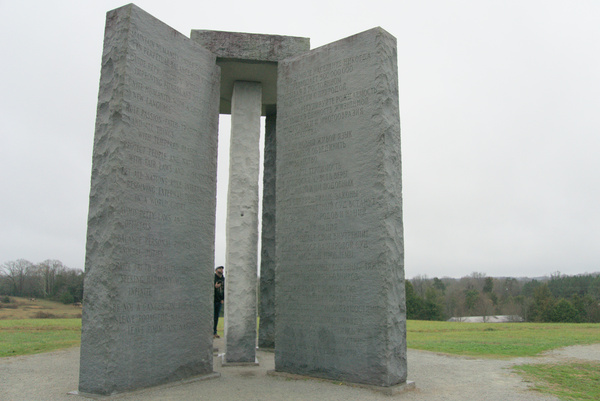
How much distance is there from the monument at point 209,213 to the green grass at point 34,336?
16.0 feet

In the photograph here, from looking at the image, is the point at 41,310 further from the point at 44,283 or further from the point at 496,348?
the point at 496,348

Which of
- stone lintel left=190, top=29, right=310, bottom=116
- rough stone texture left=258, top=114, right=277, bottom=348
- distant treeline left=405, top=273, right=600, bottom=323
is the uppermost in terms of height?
stone lintel left=190, top=29, right=310, bottom=116

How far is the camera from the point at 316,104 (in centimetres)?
715

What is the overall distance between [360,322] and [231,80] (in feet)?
18.0

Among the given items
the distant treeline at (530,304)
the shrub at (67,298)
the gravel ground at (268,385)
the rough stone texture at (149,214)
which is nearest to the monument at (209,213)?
the rough stone texture at (149,214)

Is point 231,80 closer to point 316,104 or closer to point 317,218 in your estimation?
point 316,104

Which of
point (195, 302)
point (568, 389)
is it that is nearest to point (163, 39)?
point (195, 302)

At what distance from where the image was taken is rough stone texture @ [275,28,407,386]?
19.9 ft

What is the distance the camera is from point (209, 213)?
7062 millimetres

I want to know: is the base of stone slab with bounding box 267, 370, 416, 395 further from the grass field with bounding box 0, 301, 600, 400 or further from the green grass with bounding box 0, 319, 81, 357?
the green grass with bounding box 0, 319, 81, 357

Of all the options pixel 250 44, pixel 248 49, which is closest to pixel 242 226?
pixel 248 49

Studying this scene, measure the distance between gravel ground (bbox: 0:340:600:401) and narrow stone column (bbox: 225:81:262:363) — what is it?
599mm

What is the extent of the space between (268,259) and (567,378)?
19.6 feet

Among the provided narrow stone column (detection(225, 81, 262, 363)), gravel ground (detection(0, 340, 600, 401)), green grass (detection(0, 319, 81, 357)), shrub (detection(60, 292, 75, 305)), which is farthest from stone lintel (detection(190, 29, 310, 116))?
shrub (detection(60, 292, 75, 305))
